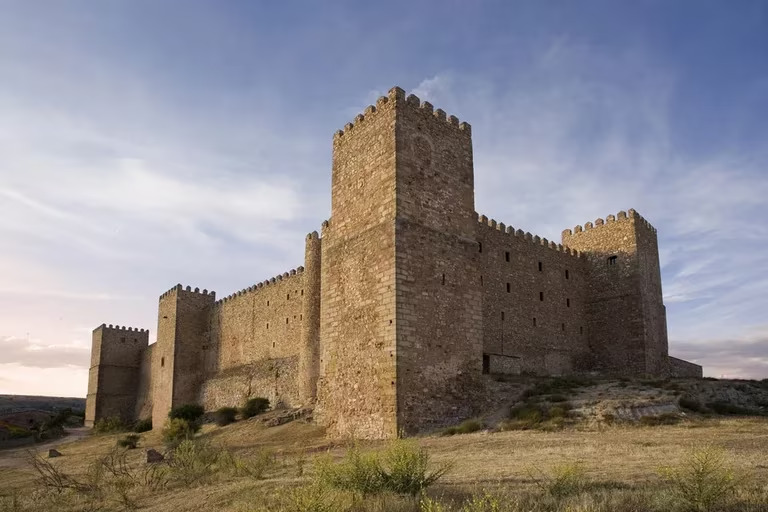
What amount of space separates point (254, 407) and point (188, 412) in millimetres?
5580

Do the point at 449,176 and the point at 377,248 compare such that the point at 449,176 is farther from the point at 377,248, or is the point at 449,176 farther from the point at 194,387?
the point at 194,387

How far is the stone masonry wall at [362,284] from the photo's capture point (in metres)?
15.3

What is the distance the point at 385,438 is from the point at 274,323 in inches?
700

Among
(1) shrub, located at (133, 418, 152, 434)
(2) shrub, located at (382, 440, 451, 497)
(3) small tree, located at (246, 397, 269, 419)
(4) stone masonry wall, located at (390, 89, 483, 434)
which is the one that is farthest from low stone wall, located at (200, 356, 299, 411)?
(2) shrub, located at (382, 440, 451, 497)

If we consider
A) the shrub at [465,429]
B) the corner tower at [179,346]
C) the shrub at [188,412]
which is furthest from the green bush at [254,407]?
the shrub at [465,429]

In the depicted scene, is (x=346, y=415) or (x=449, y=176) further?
(x=449, y=176)

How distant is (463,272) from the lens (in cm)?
1703

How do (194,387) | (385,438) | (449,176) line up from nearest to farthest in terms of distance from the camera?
(385,438) < (449,176) < (194,387)

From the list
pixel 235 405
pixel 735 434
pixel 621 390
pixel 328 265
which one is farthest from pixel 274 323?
pixel 735 434

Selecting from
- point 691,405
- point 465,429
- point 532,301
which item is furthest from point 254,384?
point 691,405

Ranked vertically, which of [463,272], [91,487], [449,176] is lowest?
[91,487]

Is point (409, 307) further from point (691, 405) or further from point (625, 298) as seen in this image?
point (625, 298)

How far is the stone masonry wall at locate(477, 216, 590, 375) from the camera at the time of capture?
905 inches

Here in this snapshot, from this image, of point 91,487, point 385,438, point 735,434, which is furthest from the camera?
point 385,438
